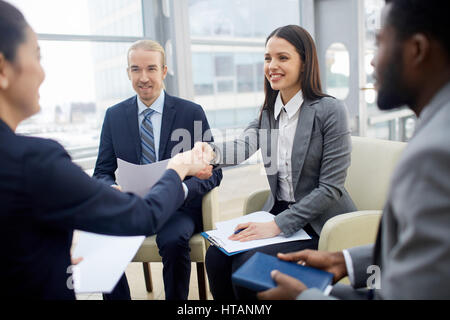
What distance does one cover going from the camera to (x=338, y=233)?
1517mm

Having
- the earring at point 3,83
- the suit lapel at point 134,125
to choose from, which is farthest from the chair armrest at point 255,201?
the earring at point 3,83

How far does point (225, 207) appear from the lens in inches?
163

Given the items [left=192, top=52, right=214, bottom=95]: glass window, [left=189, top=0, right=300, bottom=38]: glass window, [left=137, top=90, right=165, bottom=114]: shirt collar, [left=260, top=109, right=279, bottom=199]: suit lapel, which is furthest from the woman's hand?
[left=189, top=0, right=300, bottom=38]: glass window

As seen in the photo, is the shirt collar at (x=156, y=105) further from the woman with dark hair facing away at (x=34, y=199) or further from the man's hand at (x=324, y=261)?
the man's hand at (x=324, y=261)

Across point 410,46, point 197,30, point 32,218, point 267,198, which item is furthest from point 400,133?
point 32,218

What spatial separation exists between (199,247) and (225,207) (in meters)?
2.22

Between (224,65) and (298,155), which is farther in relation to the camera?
(224,65)

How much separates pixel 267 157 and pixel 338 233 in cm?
58

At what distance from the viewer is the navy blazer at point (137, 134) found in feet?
6.93

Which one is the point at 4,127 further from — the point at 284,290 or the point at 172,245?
the point at 172,245

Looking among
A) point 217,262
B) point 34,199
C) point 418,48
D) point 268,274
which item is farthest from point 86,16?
point 418,48

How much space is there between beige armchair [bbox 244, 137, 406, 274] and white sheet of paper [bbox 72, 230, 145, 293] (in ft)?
2.63
